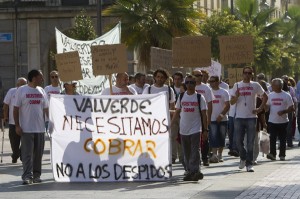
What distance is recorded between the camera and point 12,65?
47.0 metres

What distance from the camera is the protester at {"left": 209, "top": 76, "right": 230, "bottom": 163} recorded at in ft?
66.2

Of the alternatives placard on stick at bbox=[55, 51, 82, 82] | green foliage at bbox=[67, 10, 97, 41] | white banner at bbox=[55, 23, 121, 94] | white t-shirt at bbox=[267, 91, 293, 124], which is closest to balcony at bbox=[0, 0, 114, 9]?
green foliage at bbox=[67, 10, 97, 41]

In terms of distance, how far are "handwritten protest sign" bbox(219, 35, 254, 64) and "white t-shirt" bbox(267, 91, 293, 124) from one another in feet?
3.33

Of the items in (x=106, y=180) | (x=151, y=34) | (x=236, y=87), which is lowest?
(x=106, y=180)

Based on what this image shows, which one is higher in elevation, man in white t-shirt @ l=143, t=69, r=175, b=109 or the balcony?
the balcony

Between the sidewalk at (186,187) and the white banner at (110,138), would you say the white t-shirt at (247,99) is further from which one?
the white banner at (110,138)

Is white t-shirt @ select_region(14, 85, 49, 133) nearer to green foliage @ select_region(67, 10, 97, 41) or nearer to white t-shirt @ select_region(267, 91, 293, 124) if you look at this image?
white t-shirt @ select_region(267, 91, 293, 124)

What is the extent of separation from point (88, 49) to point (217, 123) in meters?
7.29

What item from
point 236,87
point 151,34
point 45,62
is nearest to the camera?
point 236,87

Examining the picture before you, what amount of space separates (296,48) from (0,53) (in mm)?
30928

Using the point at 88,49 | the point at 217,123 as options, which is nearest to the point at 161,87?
the point at 217,123

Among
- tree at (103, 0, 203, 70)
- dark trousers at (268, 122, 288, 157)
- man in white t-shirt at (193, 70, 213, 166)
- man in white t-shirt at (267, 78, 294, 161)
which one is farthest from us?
tree at (103, 0, 203, 70)

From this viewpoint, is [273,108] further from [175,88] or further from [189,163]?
[189,163]

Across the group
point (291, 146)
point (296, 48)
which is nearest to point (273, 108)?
point (291, 146)
